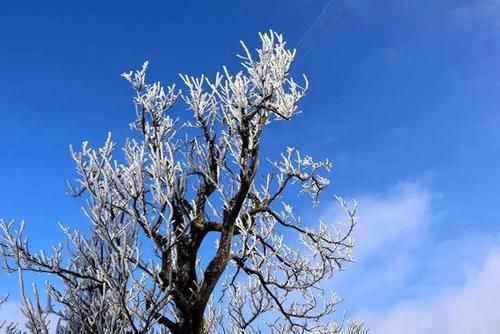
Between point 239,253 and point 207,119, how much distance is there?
85.3 inches

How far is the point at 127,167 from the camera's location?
23.7ft

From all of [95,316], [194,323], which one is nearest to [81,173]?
[95,316]

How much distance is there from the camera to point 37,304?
7352 millimetres

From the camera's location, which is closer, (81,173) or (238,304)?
(81,173)

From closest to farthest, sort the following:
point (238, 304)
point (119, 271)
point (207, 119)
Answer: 1. point (119, 271)
2. point (207, 119)
3. point (238, 304)

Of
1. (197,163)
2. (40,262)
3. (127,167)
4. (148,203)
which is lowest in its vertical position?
(40,262)

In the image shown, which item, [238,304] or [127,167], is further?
[238,304]

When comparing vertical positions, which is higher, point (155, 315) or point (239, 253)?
point (239, 253)

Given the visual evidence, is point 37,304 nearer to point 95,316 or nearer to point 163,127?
point 95,316

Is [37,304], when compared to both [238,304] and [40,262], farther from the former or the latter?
[238,304]

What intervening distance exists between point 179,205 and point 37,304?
2395mm

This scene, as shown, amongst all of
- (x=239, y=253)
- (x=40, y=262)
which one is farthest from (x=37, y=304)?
(x=239, y=253)

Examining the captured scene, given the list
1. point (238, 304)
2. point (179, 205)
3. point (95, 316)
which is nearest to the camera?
point (95, 316)

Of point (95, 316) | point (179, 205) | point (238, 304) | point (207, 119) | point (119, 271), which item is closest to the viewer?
point (119, 271)
